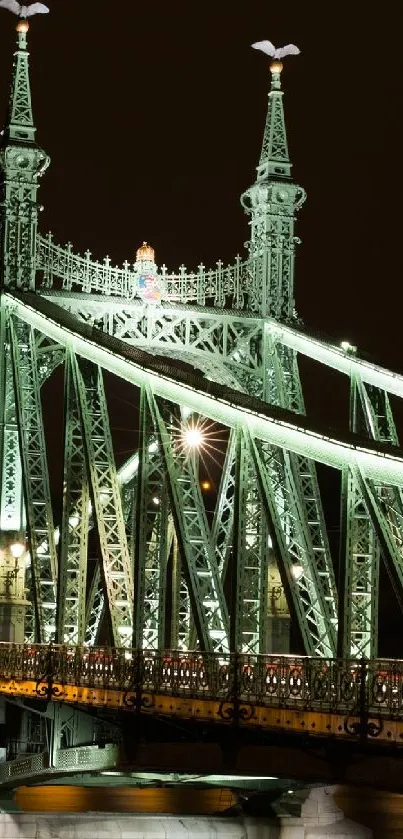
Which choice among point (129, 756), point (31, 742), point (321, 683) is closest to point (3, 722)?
point (31, 742)

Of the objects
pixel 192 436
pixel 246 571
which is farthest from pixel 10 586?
pixel 246 571

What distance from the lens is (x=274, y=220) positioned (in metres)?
57.8

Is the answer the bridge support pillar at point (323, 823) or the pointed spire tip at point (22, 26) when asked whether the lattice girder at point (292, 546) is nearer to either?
the bridge support pillar at point (323, 823)

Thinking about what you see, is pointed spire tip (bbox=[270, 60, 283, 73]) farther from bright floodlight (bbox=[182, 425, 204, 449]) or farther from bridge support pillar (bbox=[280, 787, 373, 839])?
bridge support pillar (bbox=[280, 787, 373, 839])

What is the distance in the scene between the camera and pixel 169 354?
57.4 metres

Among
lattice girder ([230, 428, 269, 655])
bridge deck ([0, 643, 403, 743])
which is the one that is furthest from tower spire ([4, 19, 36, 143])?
bridge deck ([0, 643, 403, 743])

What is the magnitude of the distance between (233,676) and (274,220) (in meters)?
24.4

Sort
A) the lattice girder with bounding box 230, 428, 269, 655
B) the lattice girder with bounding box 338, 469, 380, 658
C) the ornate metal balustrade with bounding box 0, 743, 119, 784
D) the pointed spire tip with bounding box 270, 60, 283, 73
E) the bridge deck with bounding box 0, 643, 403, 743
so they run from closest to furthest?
1. the bridge deck with bounding box 0, 643, 403, 743
2. the lattice girder with bounding box 338, 469, 380, 658
3. the ornate metal balustrade with bounding box 0, 743, 119, 784
4. the lattice girder with bounding box 230, 428, 269, 655
5. the pointed spire tip with bounding box 270, 60, 283, 73

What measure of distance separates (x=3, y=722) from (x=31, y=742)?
1.70 m

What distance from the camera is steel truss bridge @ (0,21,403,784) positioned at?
141ft

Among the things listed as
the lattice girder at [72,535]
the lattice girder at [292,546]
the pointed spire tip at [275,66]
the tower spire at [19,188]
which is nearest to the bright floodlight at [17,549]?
the lattice girder at [72,535]

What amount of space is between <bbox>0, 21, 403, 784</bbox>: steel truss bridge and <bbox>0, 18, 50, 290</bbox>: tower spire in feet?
0.16

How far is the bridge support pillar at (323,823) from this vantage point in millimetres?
35594

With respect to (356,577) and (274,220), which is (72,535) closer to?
(274,220)
